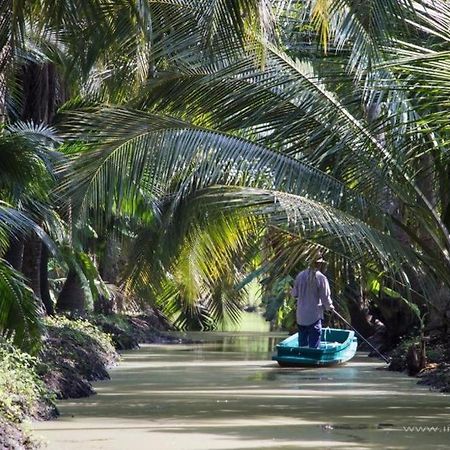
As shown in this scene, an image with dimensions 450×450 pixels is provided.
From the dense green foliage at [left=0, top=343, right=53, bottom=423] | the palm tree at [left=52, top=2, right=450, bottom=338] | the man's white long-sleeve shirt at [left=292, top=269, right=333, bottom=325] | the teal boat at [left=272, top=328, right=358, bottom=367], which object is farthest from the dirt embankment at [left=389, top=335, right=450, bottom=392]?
the dense green foliage at [left=0, top=343, right=53, bottom=423]

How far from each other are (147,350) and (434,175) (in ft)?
38.3

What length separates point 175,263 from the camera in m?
15.1

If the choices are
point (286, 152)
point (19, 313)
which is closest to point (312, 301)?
point (286, 152)

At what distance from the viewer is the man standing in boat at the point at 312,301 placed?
17.3 meters

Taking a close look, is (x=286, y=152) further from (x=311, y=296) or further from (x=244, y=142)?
(x=311, y=296)

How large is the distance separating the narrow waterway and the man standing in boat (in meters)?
0.69

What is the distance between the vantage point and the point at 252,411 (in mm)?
11625

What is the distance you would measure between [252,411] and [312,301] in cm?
602

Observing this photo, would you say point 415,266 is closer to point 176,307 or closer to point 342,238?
point 342,238

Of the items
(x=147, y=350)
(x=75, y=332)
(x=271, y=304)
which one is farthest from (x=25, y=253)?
(x=271, y=304)

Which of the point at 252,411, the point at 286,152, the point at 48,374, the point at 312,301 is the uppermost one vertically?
the point at 286,152

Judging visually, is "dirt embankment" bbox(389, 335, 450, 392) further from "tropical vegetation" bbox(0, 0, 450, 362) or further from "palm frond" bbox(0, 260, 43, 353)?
"palm frond" bbox(0, 260, 43, 353)

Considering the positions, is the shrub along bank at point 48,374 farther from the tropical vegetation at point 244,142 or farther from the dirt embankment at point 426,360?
the dirt embankment at point 426,360

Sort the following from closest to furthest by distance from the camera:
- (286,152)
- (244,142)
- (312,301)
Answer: (244,142) → (286,152) → (312,301)
